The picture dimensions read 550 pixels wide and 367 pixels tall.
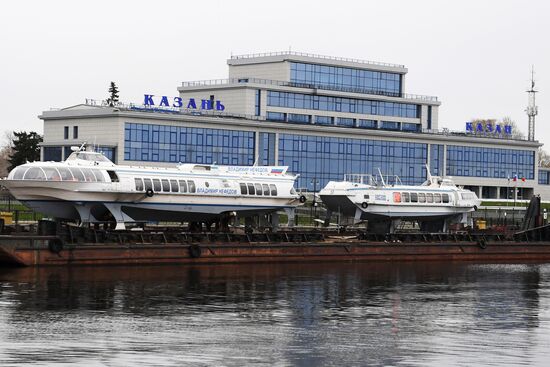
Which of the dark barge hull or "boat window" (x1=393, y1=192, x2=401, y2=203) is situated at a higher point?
"boat window" (x1=393, y1=192, x2=401, y2=203)

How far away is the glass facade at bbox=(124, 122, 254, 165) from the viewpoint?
411 ft

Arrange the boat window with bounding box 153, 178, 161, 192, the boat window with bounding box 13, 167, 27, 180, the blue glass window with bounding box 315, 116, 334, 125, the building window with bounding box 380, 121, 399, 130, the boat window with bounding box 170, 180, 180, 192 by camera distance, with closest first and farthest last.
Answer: the boat window with bounding box 13, 167, 27, 180 < the boat window with bounding box 153, 178, 161, 192 < the boat window with bounding box 170, 180, 180, 192 < the blue glass window with bounding box 315, 116, 334, 125 < the building window with bounding box 380, 121, 399, 130

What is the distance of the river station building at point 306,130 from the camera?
127 metres

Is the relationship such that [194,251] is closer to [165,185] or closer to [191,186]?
[165,185]

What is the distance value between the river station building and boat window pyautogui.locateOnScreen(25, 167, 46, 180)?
178 ft

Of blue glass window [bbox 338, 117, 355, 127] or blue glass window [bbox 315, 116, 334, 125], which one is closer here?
blue glass window [bbox 315, 116, 334, 125]

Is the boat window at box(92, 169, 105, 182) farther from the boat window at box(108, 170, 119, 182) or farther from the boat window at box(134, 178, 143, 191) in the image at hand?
the boat window at box(134, 178, 143, 191)

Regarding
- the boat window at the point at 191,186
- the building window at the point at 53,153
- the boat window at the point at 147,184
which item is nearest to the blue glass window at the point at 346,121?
the building window at the point at 53,153

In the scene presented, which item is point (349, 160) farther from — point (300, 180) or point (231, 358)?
point (231, 358)

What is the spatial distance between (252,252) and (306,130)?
64943 mm

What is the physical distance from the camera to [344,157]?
142 metres

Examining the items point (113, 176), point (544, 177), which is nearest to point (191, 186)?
point (113, 176)

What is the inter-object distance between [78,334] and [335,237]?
141ft

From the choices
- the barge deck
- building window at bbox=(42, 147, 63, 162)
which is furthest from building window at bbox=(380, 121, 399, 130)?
the barge deck
